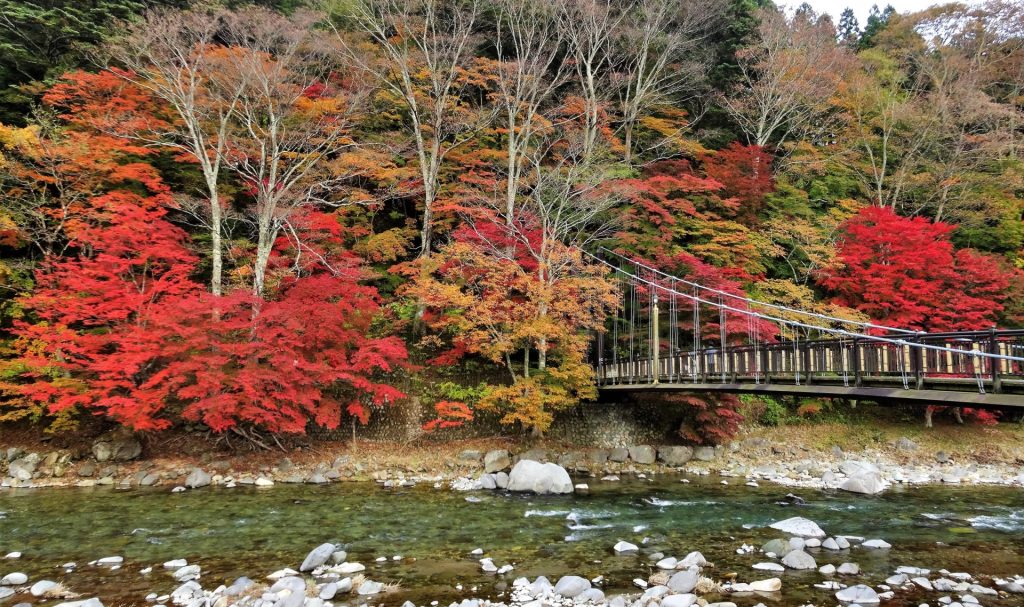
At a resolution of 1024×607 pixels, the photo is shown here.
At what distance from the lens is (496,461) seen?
12156 millimetres

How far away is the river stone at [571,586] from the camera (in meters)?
5.53

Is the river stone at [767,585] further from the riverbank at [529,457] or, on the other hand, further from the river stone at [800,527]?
the riverbank at [529,457]

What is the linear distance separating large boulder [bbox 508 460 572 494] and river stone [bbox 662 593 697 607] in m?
5.21

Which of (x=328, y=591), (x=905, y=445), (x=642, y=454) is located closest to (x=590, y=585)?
(x=328, y=591)

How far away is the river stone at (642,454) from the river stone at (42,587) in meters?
10.7

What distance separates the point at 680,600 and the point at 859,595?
74.4 inches

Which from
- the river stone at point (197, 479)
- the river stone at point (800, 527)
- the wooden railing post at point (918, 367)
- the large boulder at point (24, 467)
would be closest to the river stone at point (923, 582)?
the river stone at point (800, 527)

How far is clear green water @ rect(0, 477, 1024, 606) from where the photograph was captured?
6.12m

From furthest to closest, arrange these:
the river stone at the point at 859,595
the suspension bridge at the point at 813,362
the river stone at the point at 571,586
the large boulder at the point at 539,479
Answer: the large boulder at the point at 539,479, the suspension bridge at the point at 813,362, the river stone at the point at 571,586, the river stone at the point at 859,595

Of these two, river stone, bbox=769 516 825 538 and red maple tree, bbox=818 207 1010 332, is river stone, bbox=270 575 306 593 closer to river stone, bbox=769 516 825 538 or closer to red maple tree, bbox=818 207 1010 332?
river stone, bbox=769 516 825 538

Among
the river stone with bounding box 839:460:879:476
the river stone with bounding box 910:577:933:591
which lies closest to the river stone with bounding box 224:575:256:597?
the river stone with bounding box 910:577:933:591

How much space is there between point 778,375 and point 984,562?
11.4ft

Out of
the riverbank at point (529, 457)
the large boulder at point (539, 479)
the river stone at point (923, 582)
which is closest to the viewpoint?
the river stone at point (923, 582)

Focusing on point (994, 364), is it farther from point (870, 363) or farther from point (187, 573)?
point (187, 573)
